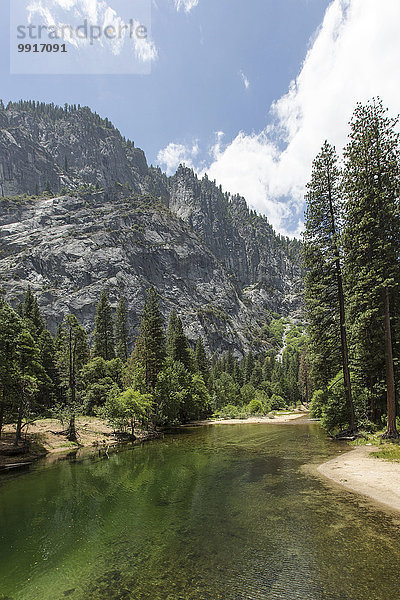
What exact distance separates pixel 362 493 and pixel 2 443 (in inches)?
1023

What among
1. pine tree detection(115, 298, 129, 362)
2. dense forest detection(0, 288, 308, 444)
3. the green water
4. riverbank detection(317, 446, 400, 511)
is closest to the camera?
the green water

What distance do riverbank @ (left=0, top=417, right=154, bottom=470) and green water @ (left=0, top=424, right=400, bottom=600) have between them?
22.7ft

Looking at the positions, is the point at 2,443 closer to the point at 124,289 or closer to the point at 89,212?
the point at 124,289

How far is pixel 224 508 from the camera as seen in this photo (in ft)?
39.6

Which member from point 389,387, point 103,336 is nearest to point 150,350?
point 103,336

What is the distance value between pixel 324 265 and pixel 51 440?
2937 cm

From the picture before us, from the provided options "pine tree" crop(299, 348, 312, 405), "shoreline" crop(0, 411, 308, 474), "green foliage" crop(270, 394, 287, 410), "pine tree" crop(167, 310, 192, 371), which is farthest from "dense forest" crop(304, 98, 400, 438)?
"pine tree" crop(299, 348, 312, 405)

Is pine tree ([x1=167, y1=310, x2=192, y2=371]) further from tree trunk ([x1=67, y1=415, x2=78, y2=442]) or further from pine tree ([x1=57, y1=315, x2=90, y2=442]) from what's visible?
tree trunk ([x1=67, y1=415, x2=78, y2=442])

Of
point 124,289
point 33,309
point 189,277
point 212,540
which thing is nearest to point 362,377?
point 212,540

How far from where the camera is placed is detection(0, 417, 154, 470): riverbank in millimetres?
23828

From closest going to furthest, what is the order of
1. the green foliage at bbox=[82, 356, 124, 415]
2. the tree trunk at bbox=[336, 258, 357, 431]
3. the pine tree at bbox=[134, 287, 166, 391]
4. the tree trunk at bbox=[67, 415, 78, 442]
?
1. the tree trunk at bbox=[336, 258, 357, 431]
2. the tree trunk at bbox=[67, 415, 78, 442]
3. the green foliage at bbox=[82, 356, 124, 415]
4. the pine tree at bbox=[134, 287, 166, 391]

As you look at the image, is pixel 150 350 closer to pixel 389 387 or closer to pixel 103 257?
pixel 389 387

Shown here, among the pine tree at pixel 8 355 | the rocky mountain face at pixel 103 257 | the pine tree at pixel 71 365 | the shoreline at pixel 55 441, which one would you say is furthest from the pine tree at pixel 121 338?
the pine tree at pixel 8 355

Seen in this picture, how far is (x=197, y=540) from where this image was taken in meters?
9.40
